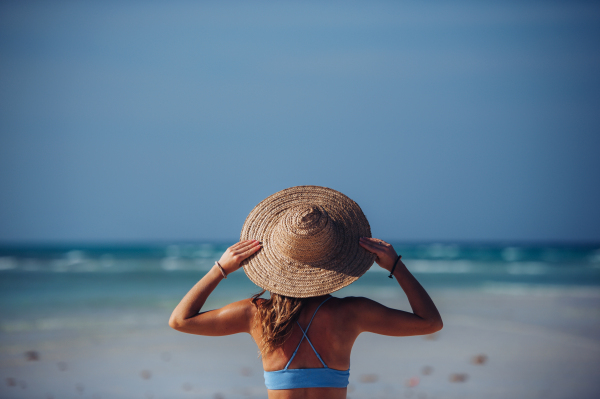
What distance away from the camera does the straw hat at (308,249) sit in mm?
2092

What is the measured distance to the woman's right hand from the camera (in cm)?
212

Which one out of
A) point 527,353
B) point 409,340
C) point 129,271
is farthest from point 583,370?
point 129,271

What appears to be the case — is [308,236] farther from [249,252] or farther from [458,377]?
[458,377]

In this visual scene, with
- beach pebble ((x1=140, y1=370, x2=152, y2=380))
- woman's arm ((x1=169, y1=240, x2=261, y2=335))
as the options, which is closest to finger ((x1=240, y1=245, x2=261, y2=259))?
woman's arm ((x1=169, y1=240, x2=261, y2=335))

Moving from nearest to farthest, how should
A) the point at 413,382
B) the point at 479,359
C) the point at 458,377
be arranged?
the point at 413,382, the point at 458,377, the point at 479,359

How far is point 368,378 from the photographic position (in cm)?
579

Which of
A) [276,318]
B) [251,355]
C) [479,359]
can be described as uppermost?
[276,318]

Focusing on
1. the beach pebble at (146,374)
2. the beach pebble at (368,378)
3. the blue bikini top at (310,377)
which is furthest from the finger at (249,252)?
the beach pebble at (146,374)

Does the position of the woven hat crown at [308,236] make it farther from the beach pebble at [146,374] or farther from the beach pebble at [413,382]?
the beach pebble at [146,374]

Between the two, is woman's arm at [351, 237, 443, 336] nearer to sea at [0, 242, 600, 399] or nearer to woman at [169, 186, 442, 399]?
woman at [169, 186, 442, 399]

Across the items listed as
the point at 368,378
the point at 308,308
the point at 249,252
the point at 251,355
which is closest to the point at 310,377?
the point at 308,308

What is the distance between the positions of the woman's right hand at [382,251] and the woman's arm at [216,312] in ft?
A: 1.54

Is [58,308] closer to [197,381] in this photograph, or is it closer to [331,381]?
[197,381]

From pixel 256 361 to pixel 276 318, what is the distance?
4465 mm
